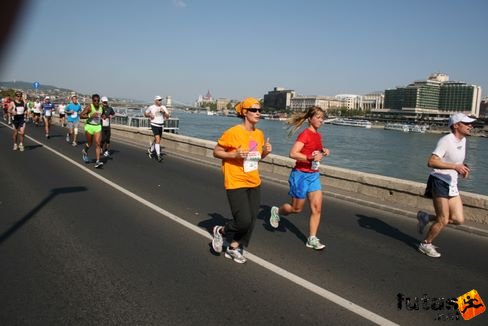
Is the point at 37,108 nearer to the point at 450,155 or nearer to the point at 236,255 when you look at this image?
the point at 236,255

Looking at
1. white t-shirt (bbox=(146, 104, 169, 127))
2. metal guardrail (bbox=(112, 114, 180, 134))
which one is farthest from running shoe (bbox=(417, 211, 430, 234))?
metal guardrail (bbox=(112, 114, 180, 134))

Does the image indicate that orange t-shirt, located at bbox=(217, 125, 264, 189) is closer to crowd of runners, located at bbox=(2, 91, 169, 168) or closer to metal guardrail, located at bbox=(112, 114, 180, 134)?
crowd of runners, located at bbox=(2, 91, 169, 168)

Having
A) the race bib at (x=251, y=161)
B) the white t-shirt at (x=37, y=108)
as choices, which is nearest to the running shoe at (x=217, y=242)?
the race bib at (x=251, y=161)

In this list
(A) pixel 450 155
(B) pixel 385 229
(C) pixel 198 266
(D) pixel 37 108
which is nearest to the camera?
(C) pixel 198 266

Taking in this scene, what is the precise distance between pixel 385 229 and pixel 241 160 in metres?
3.12

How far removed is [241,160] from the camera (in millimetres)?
4703

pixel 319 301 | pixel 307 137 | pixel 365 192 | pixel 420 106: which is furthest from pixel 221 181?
pixel 420 106

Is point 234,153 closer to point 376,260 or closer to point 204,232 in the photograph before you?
point 204,232

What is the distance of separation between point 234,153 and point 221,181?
244 inches

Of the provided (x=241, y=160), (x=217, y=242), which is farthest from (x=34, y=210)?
(x=241, y=160)

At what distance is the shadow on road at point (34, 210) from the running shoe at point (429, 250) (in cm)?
526

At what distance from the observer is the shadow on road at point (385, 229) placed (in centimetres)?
599

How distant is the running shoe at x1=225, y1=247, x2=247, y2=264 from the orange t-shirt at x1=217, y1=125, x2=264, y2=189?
752 mm

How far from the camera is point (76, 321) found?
3.28 meters
